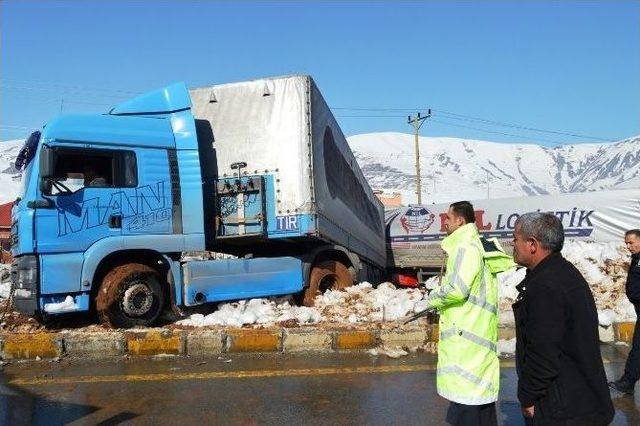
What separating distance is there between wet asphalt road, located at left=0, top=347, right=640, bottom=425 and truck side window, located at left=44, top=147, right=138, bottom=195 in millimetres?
2152

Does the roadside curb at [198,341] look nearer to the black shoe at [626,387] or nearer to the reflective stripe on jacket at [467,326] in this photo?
the black shoe at [626,387]

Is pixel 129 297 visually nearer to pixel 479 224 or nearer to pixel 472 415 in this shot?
pixel 472 415

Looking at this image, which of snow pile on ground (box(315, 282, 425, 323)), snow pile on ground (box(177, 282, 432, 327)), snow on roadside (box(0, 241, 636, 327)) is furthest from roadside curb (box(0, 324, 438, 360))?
snow pile on ground (box(315, 282, 425, 323))

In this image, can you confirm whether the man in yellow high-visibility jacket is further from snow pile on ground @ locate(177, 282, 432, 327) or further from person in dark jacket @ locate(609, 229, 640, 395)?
snow pile on ground @ locate(177, 282, 432, 327)

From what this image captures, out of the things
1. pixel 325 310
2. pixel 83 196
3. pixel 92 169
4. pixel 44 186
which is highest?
pixel 92 169

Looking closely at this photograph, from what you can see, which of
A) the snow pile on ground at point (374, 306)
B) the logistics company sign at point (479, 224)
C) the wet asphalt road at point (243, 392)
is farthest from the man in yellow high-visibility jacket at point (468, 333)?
the logistics company sign at point (479, 224)

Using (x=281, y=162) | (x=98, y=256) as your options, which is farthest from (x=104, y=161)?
(x=281, y=162)

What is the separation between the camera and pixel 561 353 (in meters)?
2.41

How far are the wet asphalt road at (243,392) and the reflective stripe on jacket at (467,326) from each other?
1.39 metres

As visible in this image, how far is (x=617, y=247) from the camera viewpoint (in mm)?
11195

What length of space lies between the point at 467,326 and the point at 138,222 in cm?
545

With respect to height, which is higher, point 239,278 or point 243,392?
point 239,278

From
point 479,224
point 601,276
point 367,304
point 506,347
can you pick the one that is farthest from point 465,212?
point 479,224

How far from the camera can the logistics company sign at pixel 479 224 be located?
48.0 ft
